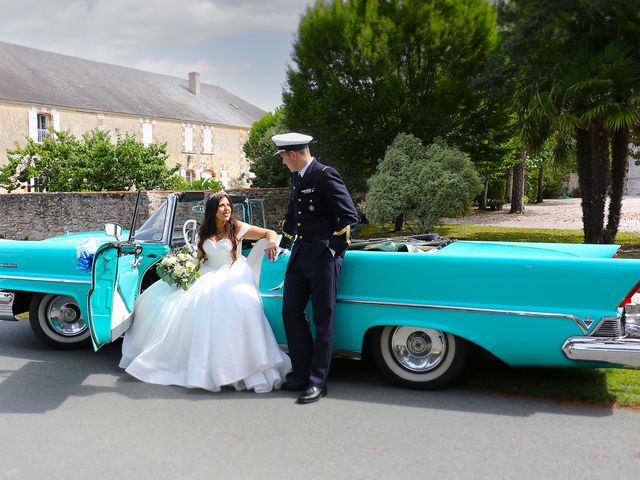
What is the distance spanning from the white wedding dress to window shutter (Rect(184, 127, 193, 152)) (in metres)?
37.7

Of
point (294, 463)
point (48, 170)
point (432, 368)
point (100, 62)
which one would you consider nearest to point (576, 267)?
point (432, 368)

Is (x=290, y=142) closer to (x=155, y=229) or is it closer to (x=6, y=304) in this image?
(x=155, y=229)

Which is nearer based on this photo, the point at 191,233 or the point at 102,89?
the point at 191,233

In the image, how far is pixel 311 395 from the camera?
14.4 ft

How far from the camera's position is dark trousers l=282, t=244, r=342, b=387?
4477 mm

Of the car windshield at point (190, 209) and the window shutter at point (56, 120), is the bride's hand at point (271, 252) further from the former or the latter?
the window shutter at point (56, 120)

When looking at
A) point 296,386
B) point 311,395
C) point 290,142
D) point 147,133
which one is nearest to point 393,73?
point 290,142

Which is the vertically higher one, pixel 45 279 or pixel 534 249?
pixel 534 249

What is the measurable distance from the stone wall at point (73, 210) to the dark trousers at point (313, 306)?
35.3ft

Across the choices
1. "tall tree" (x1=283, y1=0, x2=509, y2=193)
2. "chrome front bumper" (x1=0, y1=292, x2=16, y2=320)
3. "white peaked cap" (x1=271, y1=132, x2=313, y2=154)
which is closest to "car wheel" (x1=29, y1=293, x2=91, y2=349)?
"chrome front bumper" (x1=0, y1=292, x2=16, y2=320)

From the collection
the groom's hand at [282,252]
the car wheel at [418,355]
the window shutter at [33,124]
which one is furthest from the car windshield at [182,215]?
the window shutter at [33,124]

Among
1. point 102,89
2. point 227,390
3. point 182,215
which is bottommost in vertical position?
point 227,390

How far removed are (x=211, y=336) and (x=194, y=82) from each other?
44.8 m

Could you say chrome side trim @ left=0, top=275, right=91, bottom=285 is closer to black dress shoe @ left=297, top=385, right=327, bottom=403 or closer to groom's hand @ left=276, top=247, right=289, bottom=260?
groom's hand @ left=276, top=247, right=289, bottom=260
